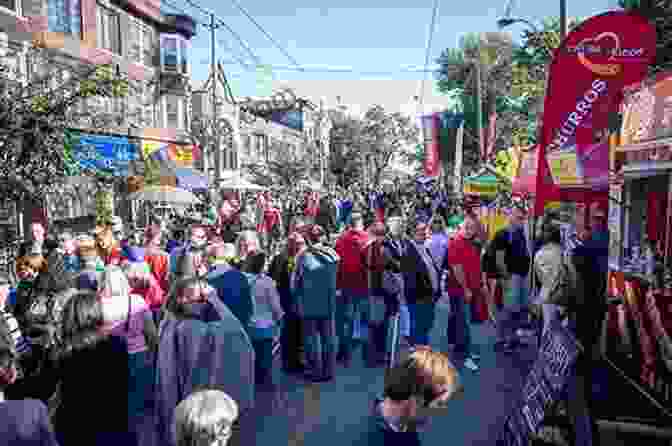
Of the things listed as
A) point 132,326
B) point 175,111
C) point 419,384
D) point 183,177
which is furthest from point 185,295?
point 175,111

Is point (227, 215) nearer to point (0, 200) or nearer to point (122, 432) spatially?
point (0, 200)

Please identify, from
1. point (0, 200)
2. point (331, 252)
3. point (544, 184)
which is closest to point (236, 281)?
point (331, 252)

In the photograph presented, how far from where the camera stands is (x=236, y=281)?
4.59 m

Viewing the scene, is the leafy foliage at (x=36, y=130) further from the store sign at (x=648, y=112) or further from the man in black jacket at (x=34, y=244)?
the store sign at (x=648, y=112)

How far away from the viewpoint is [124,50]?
19.8 m

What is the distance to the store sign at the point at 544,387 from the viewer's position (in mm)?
3273

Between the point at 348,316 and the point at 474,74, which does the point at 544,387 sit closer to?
the point at 348,316

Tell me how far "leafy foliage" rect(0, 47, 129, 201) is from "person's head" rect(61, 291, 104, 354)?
4350 mm

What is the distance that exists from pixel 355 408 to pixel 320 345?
852mm

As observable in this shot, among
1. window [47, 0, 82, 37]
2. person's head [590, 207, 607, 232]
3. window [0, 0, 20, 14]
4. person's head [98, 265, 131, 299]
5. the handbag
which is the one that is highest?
window [47, 0, 82, 37]

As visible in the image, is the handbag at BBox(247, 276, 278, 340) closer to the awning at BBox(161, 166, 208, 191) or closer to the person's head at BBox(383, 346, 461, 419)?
the person's head at BBox(383, 346, 461, 419)

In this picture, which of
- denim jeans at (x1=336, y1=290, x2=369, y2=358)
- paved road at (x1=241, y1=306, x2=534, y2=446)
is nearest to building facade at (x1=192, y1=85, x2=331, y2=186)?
denim jeans at (x1=336, y1=290, x2=369, y2=358)

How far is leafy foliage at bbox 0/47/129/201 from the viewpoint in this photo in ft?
21.6

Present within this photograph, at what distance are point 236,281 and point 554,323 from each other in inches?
103
